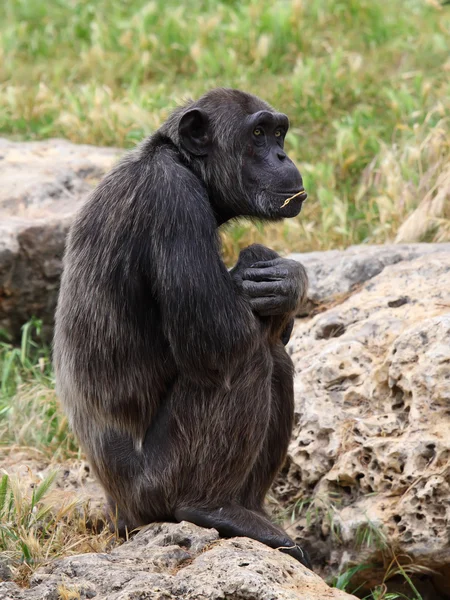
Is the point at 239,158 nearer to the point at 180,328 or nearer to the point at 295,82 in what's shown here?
the point at 180,328

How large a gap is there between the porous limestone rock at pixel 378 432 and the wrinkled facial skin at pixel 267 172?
3.66 feet

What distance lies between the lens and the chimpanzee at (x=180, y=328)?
4.41 m

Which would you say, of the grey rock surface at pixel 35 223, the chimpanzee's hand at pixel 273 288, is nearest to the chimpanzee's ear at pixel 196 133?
the chimpanzee's hand at pixel 273 288

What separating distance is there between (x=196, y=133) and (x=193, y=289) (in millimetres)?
986

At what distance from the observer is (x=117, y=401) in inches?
182

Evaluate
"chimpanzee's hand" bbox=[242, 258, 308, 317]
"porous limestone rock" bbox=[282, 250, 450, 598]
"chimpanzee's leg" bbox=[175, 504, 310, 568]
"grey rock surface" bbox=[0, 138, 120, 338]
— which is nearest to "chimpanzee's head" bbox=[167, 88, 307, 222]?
"chimpanzee's hand" bbox=[242, 258, 308, 317]

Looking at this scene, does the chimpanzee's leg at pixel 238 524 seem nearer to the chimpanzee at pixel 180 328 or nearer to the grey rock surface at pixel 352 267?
the chimpanzee at pixel 180 328

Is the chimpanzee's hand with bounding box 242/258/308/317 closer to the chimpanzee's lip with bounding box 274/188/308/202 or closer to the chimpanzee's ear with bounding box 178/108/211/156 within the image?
the chimpanzee's lip with bounding box 274/188/308/202

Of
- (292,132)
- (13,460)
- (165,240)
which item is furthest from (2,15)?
(165,240)

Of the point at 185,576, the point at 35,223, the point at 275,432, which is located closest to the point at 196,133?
the point at 275,432

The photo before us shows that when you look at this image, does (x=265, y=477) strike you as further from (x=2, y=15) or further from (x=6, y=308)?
(x=2, y=15)

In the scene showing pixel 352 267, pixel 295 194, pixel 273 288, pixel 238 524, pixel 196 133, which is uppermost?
pixel 196 133

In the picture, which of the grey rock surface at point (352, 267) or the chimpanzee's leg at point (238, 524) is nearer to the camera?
the chimpanzee's leg at point (238, 524)

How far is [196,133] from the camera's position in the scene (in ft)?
16.0
